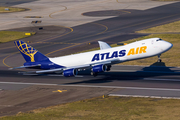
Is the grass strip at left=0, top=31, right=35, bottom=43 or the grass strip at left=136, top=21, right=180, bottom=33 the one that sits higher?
the grass strip at left=136, top=21, right=180, bottom=33

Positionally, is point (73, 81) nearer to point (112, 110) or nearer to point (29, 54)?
point (29, 54)

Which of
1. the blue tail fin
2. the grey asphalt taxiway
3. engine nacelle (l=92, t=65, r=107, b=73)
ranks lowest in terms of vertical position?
the grey asphalt taxiway

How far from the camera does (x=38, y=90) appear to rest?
2024 inches

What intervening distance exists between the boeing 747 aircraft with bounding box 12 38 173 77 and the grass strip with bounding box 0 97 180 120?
31.5 feet

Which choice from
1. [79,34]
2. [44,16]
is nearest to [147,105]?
[79,34]

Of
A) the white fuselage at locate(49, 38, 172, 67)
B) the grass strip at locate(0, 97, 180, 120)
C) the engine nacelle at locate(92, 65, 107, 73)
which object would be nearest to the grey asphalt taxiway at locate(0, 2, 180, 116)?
the grass strip at locate(0, 97, 180, 120)

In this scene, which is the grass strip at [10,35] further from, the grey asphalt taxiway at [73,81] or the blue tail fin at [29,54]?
the blue tail fin at [29,54]

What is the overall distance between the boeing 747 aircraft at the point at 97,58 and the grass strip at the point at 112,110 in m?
9.59

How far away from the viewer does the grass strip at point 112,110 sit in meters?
37.6

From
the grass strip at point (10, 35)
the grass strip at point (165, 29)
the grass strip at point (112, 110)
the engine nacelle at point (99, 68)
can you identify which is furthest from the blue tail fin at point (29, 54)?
the grass strip at point (165, 29)

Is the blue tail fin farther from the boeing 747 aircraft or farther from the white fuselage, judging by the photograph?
the white fuselage

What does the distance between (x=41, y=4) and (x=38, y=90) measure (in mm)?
111919

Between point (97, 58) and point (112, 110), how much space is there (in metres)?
15.8

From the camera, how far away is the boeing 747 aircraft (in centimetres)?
5159
